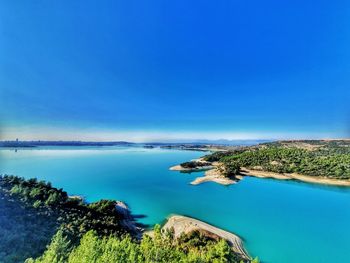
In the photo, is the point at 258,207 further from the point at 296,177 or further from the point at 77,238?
the point at 296,177

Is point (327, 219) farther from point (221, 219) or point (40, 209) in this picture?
point (40, 209)

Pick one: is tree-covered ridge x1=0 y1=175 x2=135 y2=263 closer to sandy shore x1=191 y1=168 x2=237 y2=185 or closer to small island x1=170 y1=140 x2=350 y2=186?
sandy shore x1=191 y1=168 x2=237 y2=185

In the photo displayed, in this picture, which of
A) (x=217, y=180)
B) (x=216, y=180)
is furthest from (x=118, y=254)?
(x=216, y=180)

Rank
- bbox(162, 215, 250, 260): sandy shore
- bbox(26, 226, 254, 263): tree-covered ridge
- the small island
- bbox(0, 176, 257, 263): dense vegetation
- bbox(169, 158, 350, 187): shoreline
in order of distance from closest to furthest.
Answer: bbox(26, 226, 254, 263): tree-covered ridge, bbox(0, 176, 257, 263): dense vegetation, bbox(162, 215, 250, 260): sandy shore, bbox(169, 158, 350, 187): shoreline, the small island

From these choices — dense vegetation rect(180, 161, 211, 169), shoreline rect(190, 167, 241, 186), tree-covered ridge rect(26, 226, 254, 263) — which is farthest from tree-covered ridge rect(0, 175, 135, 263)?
dense vegetation rect(180, 161, 211, 169)

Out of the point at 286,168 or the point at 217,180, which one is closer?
the point at 217,180

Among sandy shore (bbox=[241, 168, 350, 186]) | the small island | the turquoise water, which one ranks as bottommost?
the turquoise water

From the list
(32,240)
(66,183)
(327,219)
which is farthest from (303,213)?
(66,183)
